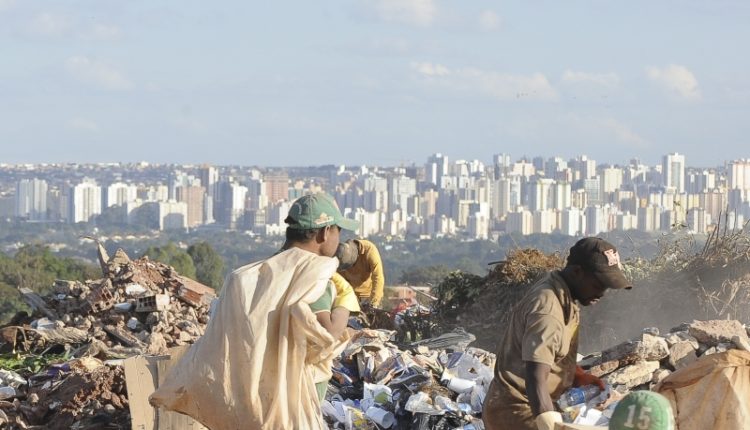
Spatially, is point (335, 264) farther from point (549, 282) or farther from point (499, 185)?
point (499, 185)

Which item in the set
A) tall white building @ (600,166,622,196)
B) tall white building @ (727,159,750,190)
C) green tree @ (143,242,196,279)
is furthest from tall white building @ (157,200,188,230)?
green tree @ (143,242,196,279)

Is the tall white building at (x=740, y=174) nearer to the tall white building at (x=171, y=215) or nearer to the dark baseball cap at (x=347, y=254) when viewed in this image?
the dark baseball cap at (x=347, y=254)

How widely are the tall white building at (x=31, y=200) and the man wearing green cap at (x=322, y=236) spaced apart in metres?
136

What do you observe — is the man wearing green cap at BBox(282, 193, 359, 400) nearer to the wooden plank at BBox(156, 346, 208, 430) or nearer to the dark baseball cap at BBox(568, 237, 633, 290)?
the dark baseball cap at BBox(568, 237, 633, 290)

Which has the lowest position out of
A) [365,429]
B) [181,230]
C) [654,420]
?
[181,230]

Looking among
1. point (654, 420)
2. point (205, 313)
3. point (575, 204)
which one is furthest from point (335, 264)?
point (575, 204)

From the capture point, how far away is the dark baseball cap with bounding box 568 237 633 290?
4449 millimetres

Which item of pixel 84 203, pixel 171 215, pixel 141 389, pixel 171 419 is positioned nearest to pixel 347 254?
pixel 141 389

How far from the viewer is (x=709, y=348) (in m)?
8.84

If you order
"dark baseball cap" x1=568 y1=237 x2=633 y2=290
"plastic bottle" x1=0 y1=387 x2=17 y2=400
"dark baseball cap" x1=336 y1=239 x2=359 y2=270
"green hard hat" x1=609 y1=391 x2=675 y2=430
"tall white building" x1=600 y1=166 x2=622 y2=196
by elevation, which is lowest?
"tall white building" x1=600 y1=166 x2=622 y2=196

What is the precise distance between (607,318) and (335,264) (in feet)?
27.4

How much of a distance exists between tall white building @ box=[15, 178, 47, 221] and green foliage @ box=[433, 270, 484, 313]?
422ft

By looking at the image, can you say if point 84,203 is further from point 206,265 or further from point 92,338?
point 92,338

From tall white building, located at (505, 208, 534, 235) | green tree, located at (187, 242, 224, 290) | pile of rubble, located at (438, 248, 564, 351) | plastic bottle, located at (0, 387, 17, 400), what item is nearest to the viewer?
plastic bottle, located at (0, 387, 17, 400)
